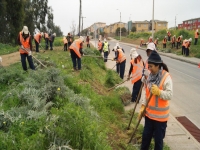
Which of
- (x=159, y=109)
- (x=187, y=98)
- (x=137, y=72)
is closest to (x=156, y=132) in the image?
(x=159, y=109)

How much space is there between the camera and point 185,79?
38.2 feet

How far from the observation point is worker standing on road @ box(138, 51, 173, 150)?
11.0ft

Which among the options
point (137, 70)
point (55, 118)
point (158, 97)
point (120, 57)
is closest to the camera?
point (55, 118)

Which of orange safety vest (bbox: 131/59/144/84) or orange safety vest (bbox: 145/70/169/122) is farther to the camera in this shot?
orange safety vest (bbox: 131/59/144/84)

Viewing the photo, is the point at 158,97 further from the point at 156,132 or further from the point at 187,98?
the point at 187,98

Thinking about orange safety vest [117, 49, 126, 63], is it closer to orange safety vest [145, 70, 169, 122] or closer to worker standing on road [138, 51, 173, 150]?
worker standing on road [138, 51, 173, 150]

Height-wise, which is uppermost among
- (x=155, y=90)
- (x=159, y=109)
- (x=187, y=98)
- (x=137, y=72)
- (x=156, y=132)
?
(x=155, y=90)

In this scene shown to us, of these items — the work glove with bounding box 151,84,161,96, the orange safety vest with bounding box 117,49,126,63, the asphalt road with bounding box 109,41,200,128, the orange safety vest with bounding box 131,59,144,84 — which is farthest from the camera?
the orange safety vest with bounding box 117,49,126,63

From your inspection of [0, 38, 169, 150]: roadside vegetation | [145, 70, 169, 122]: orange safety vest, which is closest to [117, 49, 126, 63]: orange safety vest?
[0, 38, 169, 150]: roadside vegetation

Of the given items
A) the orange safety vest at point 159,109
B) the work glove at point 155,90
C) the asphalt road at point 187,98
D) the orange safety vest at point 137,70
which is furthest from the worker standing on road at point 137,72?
the work glove at point 155,90

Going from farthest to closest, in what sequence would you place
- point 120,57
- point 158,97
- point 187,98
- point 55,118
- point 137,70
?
1. point 120,57
2. point 187,98
3. point 137,70
4. point 158,97
5. point 55,118

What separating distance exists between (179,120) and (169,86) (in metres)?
3.25

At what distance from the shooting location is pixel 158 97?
3498 millimetres

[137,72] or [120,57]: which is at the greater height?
[120,57]
